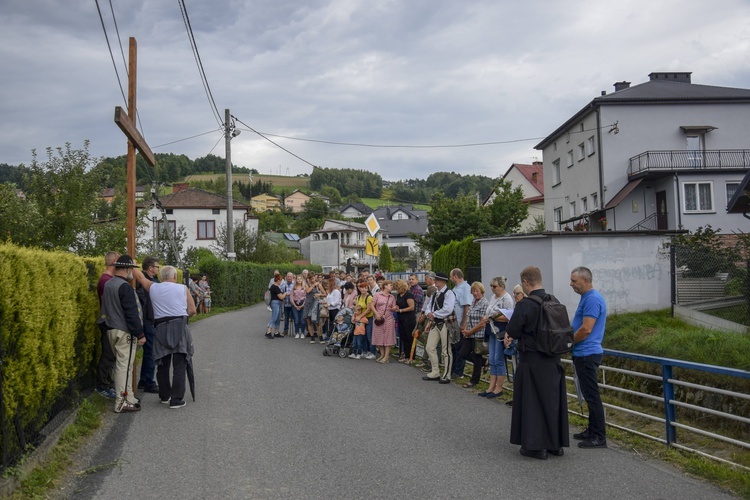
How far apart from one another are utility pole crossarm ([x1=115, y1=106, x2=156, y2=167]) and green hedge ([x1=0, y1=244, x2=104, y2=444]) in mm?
2270

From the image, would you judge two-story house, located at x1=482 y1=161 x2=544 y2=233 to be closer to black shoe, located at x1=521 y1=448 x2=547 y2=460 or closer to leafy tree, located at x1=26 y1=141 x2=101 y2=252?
leafy tree, located at x1=26 y1=141 x2=101 y2=252

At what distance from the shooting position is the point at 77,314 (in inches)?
327

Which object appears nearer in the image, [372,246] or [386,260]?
[372,246]

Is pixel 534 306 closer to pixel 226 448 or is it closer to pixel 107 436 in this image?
pixel 226 448

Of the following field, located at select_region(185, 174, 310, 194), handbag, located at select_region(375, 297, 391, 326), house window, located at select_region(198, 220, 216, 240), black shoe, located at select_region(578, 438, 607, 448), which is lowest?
black shoe, located at select_region(578, 438, 607, 448)

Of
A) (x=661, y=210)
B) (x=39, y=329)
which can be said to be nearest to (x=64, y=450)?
(x=39, y=329)

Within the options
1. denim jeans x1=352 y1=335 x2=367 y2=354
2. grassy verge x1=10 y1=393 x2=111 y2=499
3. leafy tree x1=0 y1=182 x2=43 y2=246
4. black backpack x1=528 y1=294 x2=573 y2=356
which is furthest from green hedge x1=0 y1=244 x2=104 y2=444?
leafy tree x1=0 y1=182 x2=43 y2=246

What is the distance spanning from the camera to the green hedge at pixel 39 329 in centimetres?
564

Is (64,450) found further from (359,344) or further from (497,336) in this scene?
(359,344)

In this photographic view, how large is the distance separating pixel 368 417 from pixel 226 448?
211cm

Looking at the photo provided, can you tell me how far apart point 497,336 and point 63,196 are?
15.1 meters

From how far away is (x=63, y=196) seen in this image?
2003 cm

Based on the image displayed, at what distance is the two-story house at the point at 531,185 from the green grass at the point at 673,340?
43.8 metres

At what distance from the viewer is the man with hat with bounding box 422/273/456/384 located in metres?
11.7
